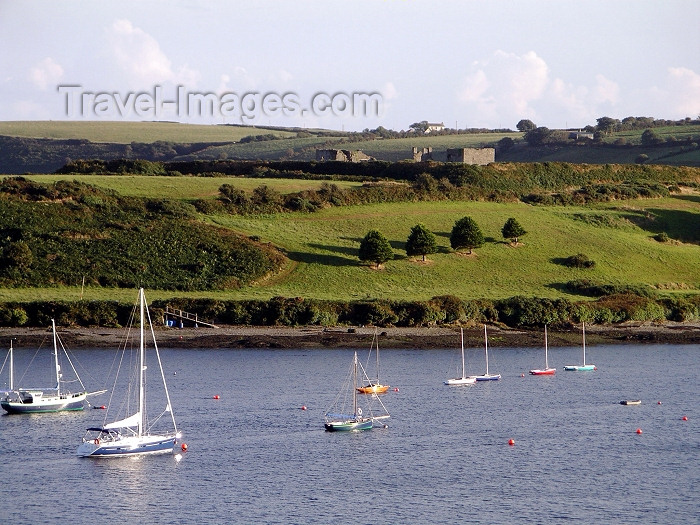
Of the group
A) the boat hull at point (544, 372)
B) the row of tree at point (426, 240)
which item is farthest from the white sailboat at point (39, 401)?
the row of tree at point (426, 240)

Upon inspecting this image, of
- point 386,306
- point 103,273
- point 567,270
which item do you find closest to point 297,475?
point 386,306

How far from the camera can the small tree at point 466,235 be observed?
105 m

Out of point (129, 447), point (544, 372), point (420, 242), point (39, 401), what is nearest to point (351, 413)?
point (129, 447)

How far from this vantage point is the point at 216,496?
154 ft

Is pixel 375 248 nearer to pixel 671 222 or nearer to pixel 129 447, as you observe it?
pixel 671 222

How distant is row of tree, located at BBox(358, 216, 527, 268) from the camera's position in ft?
328

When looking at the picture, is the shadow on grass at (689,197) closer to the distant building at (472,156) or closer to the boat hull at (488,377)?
the distant building at (472,156)

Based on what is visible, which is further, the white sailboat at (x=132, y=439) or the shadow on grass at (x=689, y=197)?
the shadow on grass at (x=689, y=197)

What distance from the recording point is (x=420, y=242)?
102125mm

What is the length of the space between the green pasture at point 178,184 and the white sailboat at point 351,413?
1986 inches

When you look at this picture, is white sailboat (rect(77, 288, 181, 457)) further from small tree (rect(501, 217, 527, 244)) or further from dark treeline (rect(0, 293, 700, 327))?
small tree (rect(501, 217, 527, 244))

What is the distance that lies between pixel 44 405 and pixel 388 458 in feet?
70.6

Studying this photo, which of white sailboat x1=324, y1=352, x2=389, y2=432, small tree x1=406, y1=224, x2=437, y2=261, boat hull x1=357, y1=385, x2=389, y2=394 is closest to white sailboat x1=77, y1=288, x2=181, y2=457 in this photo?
white sailboat x1=324, y1=352, x2=389, y2=432

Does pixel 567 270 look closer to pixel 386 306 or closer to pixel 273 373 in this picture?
pixel 386 306
